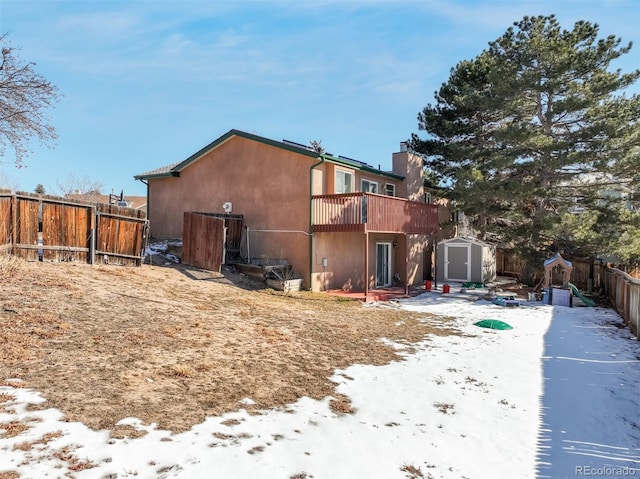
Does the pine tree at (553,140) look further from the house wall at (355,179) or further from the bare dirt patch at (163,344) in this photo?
the bare dirt patch at (163,344)

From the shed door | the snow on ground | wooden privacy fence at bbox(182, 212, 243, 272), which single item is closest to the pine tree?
the shed door

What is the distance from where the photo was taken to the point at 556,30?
20422 mm

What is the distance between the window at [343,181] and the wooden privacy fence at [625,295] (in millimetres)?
10407

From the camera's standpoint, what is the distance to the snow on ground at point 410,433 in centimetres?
387

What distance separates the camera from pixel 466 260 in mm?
22656

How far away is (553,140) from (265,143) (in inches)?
530

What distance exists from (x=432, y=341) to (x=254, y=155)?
11.5 m

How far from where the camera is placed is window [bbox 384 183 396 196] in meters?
20.3

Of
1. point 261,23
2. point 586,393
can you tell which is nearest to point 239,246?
point 261,23

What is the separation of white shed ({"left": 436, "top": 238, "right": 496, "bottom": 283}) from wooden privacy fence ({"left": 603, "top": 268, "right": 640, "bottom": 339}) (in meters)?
5.84

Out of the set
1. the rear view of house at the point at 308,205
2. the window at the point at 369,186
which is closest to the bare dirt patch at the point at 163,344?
the rear view of house at the point at 308,205

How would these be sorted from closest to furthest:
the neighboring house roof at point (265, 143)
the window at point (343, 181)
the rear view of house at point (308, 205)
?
1. the rear view of house at point (308, 205)
2. the neighboring house roof at point (265, 143)
3. the window at point (343, 181)

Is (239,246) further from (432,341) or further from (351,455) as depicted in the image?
(351,455)

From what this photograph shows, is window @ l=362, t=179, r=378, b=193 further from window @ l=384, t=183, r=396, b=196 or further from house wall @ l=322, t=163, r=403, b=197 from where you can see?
window @ l=384, t=183, r=396, b=196
